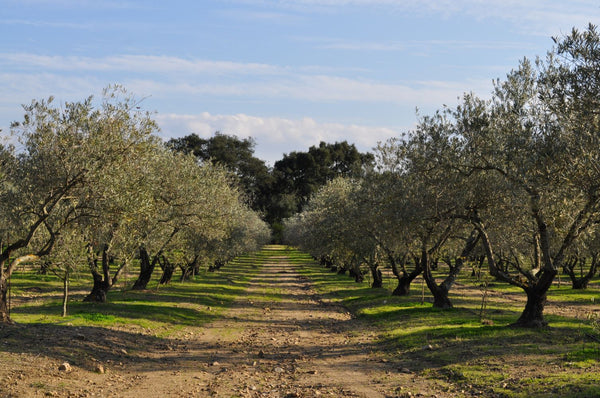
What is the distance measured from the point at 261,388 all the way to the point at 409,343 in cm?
899

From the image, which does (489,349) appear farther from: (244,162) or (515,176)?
(244,162)

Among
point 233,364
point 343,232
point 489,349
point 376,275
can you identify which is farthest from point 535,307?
point 376,275

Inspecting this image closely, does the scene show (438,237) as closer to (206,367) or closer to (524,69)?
(524,69)

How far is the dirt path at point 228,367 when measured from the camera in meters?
14.6

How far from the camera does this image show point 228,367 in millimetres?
17859

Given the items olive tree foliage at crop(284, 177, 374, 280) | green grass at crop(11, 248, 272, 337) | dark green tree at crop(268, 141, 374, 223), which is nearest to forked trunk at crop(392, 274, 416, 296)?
olive tree foliage at crop(284, 177, 374, 280)

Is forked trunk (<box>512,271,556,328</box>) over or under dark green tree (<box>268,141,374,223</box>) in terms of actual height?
under

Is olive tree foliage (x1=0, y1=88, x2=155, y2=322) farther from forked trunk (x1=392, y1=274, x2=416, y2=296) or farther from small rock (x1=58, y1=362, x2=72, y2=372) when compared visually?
forked trunk (x1=392, y1=274, x2=416, y2=296)

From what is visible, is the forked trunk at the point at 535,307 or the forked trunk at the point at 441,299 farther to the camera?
the forked trunk at the point at 441,299

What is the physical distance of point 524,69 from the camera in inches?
847

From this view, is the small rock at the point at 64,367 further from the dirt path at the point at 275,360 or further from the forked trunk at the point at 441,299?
the forked trunk at the point at 441,299

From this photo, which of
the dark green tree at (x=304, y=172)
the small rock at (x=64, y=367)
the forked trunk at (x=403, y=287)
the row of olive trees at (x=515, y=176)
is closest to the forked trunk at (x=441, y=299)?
the row of olive trees at (x=515, y=176)

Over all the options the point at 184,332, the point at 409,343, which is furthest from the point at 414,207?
the point at 184,332

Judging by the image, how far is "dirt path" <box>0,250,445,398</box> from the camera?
47.8 feet
